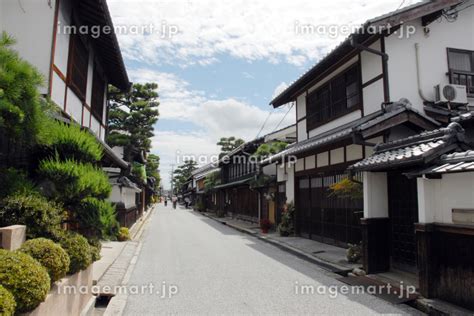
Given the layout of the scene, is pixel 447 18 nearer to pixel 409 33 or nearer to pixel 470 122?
pixel 409 33

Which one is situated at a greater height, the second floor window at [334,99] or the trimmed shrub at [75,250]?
the second floor window at [334,99]

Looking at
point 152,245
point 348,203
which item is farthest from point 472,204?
point 152,245

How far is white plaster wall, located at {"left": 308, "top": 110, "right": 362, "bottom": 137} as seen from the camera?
12245 millimetres

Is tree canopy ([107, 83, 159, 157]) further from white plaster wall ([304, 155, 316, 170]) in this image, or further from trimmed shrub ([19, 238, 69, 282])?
trimmed shrub ([19, 238, 69, 282])

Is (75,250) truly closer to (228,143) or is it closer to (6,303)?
(6,303)

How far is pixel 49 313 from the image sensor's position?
4.21 m

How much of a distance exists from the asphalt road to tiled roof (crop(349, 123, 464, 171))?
9.17 ft

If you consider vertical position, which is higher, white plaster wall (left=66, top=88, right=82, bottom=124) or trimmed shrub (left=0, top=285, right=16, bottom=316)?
white plaster wall (left=66, top=88, right=82, bottom=124)

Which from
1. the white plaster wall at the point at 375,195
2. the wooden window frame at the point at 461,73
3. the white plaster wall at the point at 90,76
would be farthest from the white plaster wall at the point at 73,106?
the wooden window frame at the point at 461,73

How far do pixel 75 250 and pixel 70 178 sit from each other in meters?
1.12

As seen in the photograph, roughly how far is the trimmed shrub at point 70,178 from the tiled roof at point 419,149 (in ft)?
19.2

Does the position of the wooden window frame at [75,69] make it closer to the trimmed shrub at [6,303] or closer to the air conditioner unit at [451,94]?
the trimmed shrub at [6,303]

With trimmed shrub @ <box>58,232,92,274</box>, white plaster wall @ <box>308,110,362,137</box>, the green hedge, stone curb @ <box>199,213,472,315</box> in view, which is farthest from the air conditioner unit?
the green hedge

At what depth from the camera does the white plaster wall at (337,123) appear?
12245mm
